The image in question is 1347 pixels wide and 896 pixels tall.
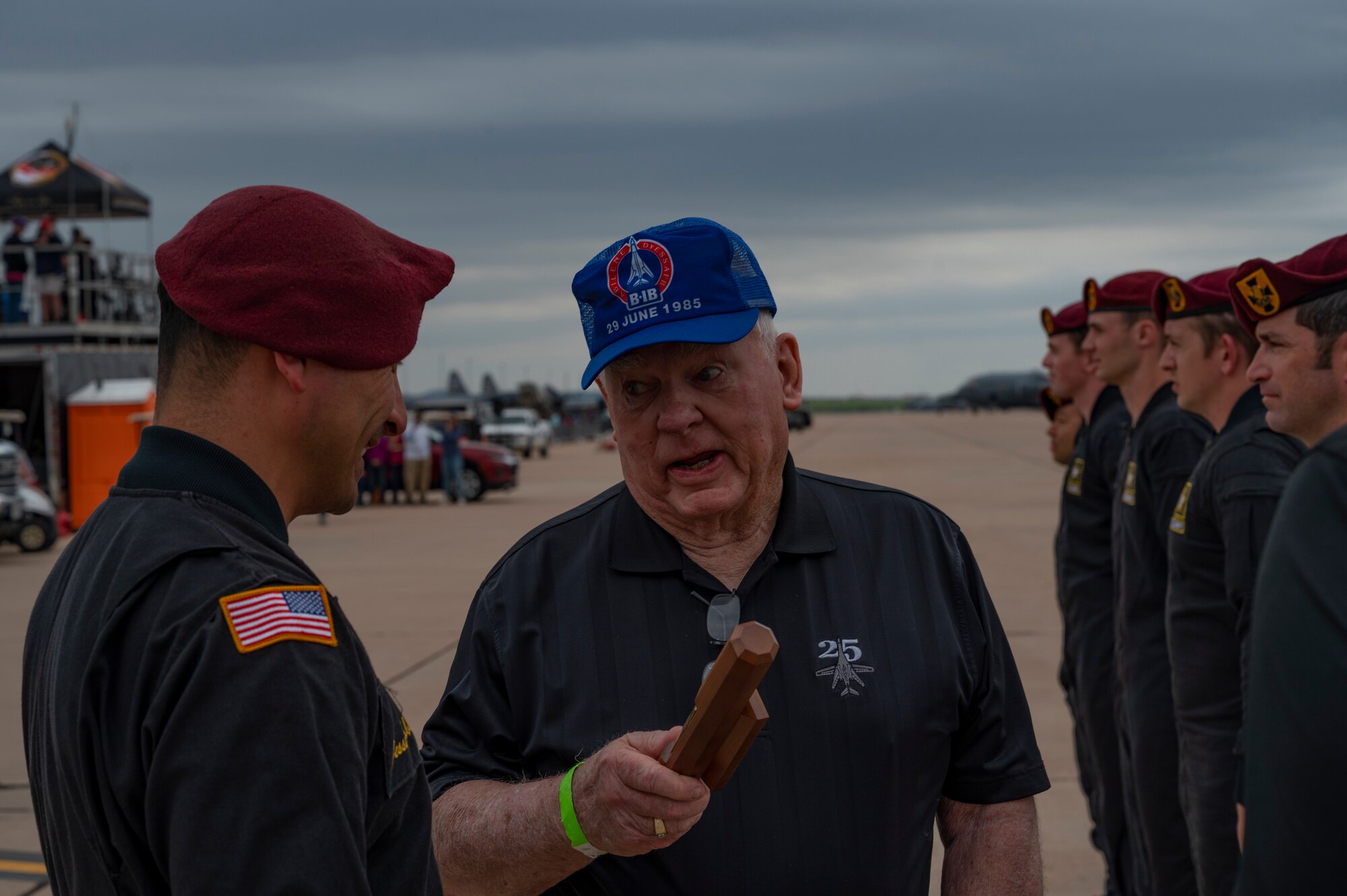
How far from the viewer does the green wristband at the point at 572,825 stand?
2.06 metres

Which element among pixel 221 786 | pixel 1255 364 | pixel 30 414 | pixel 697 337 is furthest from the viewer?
pixel 30 414

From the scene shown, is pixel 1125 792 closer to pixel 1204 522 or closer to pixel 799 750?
pixel 1204 522

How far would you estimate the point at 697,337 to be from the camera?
2.35 metres

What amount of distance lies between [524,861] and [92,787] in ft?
3.03

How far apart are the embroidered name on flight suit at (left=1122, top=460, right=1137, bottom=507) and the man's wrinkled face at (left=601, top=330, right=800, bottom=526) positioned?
2549 mm

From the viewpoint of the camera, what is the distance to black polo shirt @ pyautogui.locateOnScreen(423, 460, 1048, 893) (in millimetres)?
2223

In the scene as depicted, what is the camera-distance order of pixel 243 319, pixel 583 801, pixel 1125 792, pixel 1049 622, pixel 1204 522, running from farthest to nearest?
pixel 1049 622 → pixel 1125 792 → pixel 1204 522 → pixel 583 801 → pixel 243 319

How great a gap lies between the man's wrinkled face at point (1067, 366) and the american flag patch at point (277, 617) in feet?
16.5

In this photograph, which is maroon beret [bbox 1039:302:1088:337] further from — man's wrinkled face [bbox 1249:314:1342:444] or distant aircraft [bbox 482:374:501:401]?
distant aircraft [bbox 482:374:501:401]

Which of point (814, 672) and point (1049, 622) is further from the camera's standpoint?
point (1049, 622)

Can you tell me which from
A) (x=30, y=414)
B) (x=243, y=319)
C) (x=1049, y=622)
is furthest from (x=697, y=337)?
(x=30, y=414)

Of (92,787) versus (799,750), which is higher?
(92,787)

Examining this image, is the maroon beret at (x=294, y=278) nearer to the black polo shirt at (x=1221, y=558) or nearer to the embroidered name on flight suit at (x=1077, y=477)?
the black polo shirt at (x=1221, y=558)

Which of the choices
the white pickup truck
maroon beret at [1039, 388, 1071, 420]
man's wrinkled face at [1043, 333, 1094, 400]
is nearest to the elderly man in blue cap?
man's wrinkled face at [1043, 333, 1094, 400]
